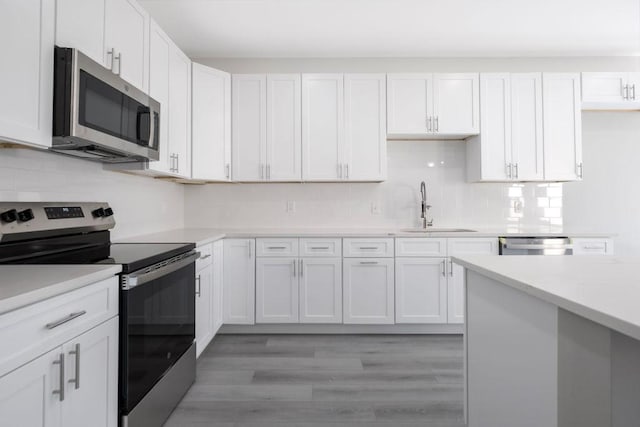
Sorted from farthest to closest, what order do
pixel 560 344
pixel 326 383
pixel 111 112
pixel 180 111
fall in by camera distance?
pixel 180 111, pixel 326 383, pixel 111 112, pixel 560 344

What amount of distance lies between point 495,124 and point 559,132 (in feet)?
2.01

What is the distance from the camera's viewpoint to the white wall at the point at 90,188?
1.73 meters

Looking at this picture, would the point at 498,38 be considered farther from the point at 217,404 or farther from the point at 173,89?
the point at 217,404

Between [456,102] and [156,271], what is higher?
[456,102]

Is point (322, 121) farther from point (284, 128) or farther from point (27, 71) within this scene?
point (27, 71)

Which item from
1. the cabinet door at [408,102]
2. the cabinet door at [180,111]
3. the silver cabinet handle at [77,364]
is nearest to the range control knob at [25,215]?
the silver cabinet handle at [77,364]

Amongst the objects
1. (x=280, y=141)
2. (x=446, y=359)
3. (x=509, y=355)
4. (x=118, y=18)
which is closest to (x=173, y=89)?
(x=118, y=18)

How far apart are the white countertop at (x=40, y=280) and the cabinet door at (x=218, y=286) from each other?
1504 mm

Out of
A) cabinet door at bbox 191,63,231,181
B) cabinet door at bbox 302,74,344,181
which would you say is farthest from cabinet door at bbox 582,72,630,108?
cabinet door at bbox 191,63,231,181

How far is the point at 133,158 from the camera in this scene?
2244 mm

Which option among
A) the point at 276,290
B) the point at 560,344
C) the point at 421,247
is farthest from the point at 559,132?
the point at 560,344

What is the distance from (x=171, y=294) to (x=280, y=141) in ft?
6.29

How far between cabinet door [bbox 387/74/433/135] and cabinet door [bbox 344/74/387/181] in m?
0.07

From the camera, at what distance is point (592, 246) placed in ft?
10.6
